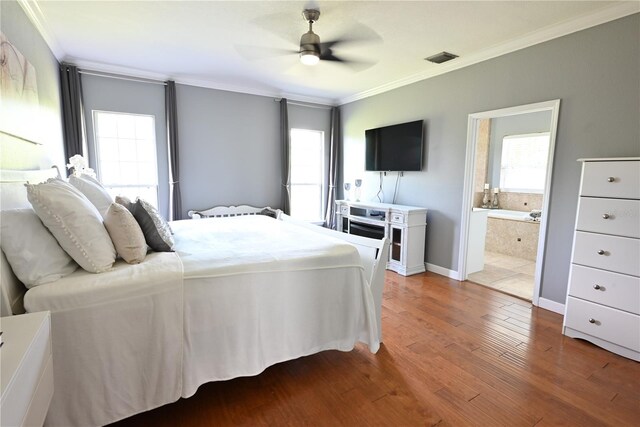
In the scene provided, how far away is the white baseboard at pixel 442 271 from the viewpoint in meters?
3.94

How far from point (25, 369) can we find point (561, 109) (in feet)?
13.1

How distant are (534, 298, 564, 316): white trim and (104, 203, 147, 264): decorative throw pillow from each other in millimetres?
3600

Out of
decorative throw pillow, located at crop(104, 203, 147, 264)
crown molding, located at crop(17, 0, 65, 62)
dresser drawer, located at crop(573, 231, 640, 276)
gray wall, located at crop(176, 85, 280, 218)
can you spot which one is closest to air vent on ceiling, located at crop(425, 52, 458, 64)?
dresser drawer, located at crop(573, 231, 640, 276)

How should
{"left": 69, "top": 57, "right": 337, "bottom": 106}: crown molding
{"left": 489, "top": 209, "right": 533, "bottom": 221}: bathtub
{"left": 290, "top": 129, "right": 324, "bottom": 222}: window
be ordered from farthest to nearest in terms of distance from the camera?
{"left": 290, "top": 129, "right": 324, "bottom": 222}: window < {"left": 489, "top": 209, "right": 533, "bottom": 221}: bathtub < {"left": 69, "top": 57, "right": 337, "bottom": 106}: crown molding

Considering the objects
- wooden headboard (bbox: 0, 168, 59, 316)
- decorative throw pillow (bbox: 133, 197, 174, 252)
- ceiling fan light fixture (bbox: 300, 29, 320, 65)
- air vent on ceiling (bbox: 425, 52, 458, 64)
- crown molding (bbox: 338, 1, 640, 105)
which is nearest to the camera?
wooden headboard (bbox: 0, 168, 59, 316)

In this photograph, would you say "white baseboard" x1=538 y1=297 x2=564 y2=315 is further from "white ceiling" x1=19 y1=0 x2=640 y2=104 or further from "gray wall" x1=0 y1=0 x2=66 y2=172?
Answer: "gray wall" x1=0 y1=0 x2=66 y2=172

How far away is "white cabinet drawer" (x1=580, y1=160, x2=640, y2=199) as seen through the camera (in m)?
2.16

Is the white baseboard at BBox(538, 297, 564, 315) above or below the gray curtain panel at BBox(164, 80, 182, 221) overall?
below

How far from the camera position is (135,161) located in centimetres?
421

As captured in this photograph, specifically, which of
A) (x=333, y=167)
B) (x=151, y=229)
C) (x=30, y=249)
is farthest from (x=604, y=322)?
(x=333, y=167)

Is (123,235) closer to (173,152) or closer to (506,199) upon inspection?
(173,152)

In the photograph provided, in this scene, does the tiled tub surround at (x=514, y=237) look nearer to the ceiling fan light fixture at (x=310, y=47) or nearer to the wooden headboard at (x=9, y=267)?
the ceiling fan light fixture at (x=310, y=47)

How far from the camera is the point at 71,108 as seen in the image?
3604 millimetres

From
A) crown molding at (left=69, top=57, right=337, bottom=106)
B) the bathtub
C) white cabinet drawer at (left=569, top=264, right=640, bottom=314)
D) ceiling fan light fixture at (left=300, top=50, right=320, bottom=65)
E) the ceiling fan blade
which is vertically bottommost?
white cabinet drawer at (left=569, top=264, right=640, bottom=314)
